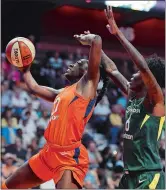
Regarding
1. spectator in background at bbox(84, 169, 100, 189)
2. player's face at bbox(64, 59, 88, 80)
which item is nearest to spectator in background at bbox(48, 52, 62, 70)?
spectator in background at bbox(84, 169, 100, 189)

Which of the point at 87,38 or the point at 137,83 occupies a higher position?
the point at 87,38

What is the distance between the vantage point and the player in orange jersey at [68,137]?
4793 millimetres

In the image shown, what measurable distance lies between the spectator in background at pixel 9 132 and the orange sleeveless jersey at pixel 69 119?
4.81 m

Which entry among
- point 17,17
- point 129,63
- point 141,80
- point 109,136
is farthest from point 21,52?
point 129,63

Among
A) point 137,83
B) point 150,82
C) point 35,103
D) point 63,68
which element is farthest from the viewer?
point 63,68

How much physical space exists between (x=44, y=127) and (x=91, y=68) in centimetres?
575

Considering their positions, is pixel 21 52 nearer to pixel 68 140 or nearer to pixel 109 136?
pixel 68 140

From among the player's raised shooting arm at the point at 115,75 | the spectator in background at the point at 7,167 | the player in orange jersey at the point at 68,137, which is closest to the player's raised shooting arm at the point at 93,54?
the player in orange jersey at the point at 68,137

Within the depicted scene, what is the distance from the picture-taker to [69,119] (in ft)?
16.2

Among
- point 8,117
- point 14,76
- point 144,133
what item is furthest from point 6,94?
point 144,133

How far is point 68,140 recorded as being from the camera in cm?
488

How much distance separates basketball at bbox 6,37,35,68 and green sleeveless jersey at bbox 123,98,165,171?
1.47 metres

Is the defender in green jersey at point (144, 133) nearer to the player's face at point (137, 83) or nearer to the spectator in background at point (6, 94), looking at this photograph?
the player's face at point (137, 83)

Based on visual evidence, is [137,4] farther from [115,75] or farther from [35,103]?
[115,75]
